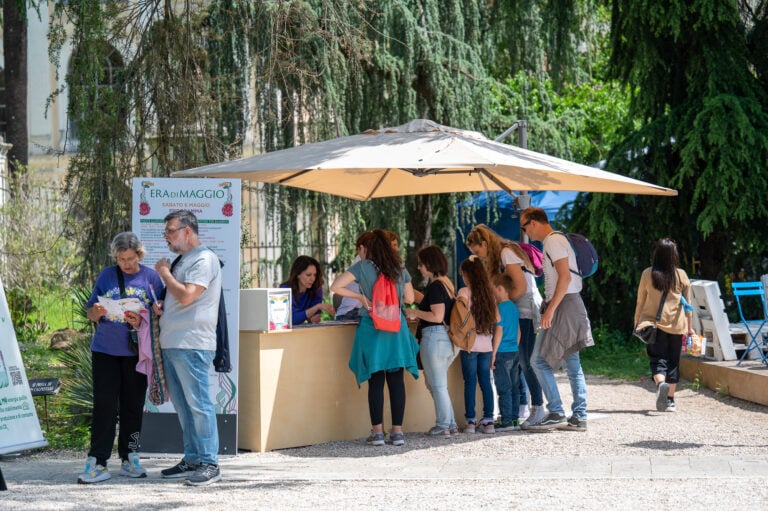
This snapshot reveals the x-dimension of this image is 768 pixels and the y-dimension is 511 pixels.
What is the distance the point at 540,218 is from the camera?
345 inches

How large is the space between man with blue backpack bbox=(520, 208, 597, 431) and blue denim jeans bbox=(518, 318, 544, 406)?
0.23 meters

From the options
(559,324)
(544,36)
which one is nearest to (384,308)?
(559,324)

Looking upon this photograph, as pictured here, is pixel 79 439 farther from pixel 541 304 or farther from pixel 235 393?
pixel 541 304

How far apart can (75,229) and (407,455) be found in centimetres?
500

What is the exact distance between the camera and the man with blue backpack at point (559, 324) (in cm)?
855

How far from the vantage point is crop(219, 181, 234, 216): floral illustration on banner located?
315 inches

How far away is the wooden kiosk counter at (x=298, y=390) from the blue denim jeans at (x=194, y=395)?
46.1 inches

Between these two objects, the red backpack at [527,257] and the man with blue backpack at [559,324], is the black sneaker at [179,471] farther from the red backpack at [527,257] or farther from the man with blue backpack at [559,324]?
the red backpack at [527,257]

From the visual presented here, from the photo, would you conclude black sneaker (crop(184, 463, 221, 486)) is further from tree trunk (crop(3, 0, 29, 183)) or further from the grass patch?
tree trunk (crop(3, 0, 29, 183))

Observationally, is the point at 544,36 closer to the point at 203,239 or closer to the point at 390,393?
the point at 390,393

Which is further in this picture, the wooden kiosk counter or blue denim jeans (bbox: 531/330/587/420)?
blue denim jeans (bbox: 531/330/587/420)

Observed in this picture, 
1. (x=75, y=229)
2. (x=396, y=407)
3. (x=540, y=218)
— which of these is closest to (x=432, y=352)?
(x=396, y=407)

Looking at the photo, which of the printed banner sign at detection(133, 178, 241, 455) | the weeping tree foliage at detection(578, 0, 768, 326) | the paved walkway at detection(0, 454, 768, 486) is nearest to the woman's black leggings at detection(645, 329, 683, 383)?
the paved walkway at detection(0, 454, 768, 486)

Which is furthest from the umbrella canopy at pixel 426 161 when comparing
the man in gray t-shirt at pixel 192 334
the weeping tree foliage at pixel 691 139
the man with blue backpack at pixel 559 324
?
the weeping tree foliage at pixel 691 139
